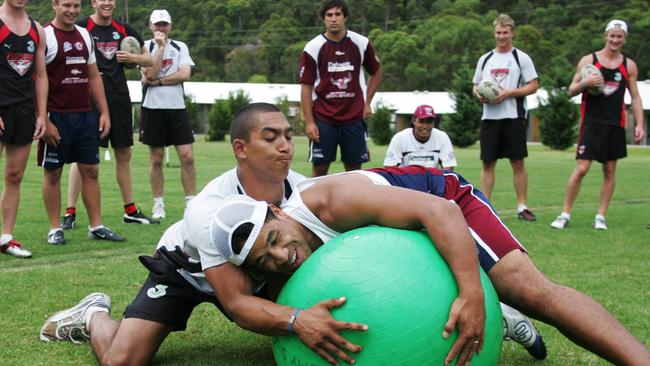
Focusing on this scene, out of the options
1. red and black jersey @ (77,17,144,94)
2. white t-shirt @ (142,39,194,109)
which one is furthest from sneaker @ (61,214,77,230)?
white t-shirt @ (142,39,194,109)

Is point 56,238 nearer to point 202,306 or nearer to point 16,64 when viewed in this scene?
point 16,64

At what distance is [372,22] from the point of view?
107625mm

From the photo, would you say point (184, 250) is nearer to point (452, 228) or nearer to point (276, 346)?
point (276, 346)

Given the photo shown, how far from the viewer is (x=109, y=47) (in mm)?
10000

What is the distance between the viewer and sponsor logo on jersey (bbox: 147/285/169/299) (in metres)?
4.82

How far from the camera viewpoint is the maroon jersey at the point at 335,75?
384 inches

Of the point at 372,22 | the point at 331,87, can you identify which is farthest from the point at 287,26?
the point at 331,87

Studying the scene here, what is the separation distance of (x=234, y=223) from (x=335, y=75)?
6014 millimetres

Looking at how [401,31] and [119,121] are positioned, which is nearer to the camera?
[119,121]

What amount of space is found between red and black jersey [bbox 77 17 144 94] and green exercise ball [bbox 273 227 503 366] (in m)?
6.79

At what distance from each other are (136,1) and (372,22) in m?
31.4

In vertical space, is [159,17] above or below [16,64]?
above

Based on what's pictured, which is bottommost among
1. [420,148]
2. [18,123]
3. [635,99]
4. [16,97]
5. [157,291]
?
[157,291]

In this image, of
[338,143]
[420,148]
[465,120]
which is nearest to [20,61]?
[338,143]
